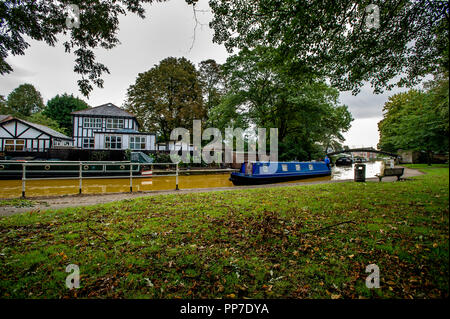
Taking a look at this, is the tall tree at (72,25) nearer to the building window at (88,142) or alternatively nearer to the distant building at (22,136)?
the distant building at (22,136)

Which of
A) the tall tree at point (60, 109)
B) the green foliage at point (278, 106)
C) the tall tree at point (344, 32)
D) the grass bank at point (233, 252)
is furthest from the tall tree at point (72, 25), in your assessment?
the tall tree at point (60, 109)

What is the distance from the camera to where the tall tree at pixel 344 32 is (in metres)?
3.76

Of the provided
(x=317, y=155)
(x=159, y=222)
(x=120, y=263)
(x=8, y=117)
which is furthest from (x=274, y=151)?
(x=8, y=117)

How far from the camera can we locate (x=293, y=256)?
2.54m

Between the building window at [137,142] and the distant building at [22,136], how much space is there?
312 inches

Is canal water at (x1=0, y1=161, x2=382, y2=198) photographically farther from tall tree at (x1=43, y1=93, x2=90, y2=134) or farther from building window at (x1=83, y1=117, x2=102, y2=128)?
tall tree at (x1=43, y1=93, x2=90, y2=134)

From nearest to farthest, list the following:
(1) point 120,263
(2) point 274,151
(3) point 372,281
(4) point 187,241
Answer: (3) point 372,281 < (1) point 120,263 < (4) point 187,241 < (2) point 274,151

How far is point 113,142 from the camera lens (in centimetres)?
2556

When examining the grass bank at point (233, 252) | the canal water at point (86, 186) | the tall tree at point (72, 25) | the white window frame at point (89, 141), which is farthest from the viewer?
the white window frame at point (89, 141)

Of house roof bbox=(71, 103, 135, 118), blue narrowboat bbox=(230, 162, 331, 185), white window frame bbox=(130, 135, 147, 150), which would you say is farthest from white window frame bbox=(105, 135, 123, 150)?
blue narrowboat bbox=(230, 162, 331, 185)

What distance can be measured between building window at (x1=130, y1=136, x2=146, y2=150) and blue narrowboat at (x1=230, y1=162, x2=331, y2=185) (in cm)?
1851

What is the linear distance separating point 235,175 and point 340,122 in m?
13.5

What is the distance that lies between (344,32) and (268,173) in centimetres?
866
